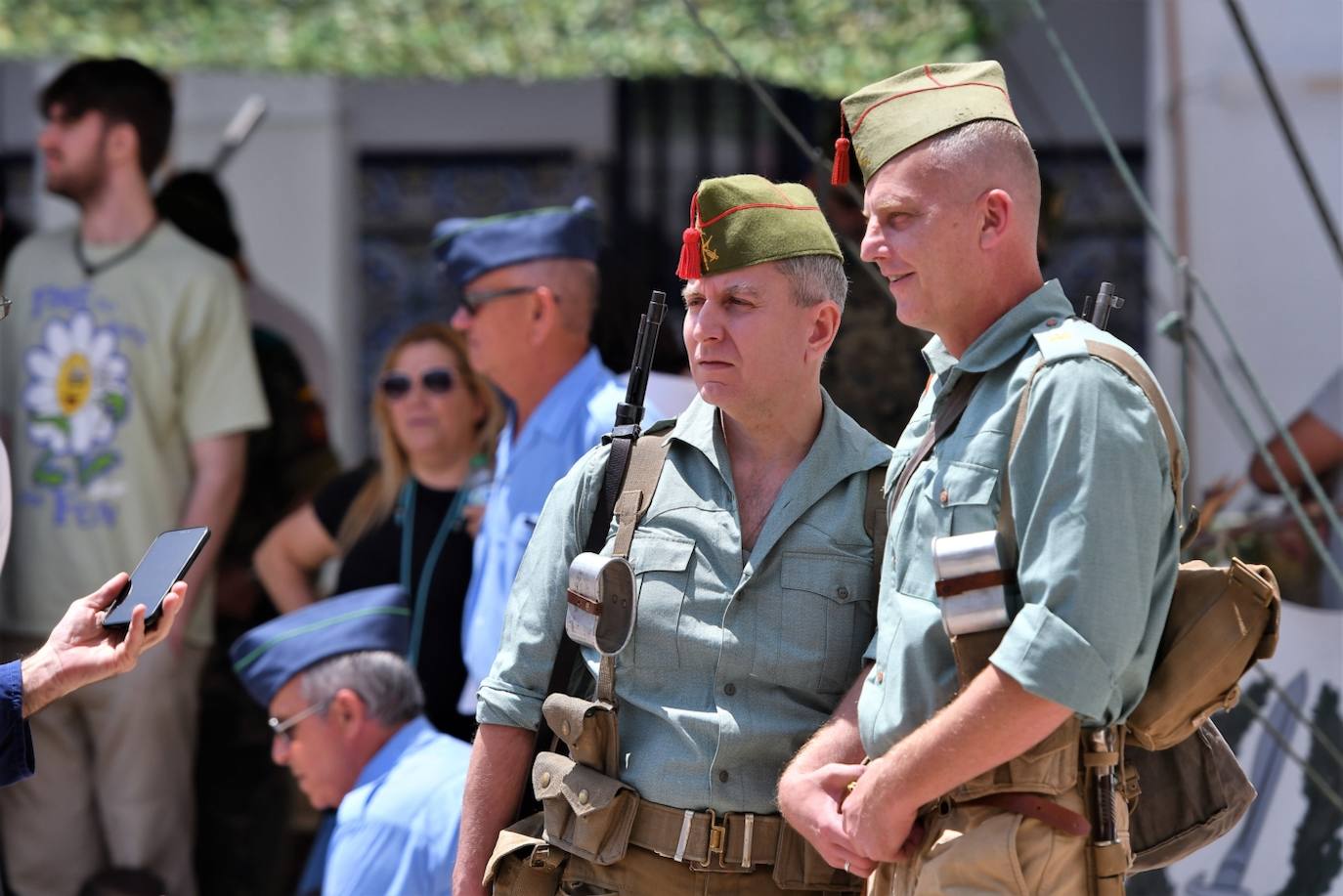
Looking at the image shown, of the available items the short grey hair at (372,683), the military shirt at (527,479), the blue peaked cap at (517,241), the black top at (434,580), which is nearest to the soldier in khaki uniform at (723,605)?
the military shirt at (527,479)

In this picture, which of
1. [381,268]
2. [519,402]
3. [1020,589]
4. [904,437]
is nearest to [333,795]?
[519,402]

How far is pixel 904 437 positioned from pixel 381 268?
4.63 meters

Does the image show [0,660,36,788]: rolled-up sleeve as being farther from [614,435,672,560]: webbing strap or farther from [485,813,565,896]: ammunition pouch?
[614,435,672,560]: webbing strap

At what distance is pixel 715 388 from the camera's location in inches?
99.3

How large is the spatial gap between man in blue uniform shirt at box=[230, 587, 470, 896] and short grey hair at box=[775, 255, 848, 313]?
4.02 ft

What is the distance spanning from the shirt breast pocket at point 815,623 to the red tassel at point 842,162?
515 millimetres

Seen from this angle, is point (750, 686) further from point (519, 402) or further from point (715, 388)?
point (519, 402)

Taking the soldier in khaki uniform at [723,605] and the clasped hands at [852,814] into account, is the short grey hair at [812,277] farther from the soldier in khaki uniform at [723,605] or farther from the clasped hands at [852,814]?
the clasped hands at [852,814]

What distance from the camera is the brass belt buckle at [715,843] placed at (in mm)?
2387

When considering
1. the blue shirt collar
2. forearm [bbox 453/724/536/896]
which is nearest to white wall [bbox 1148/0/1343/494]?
the blue shirt collar

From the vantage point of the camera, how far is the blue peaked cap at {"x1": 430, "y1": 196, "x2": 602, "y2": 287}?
3785 mm

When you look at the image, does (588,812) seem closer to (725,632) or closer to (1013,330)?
(725,632)

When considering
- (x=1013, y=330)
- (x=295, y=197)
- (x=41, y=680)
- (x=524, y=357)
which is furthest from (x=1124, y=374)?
(x=295, y=197)

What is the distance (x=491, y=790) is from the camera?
8.40 ft
